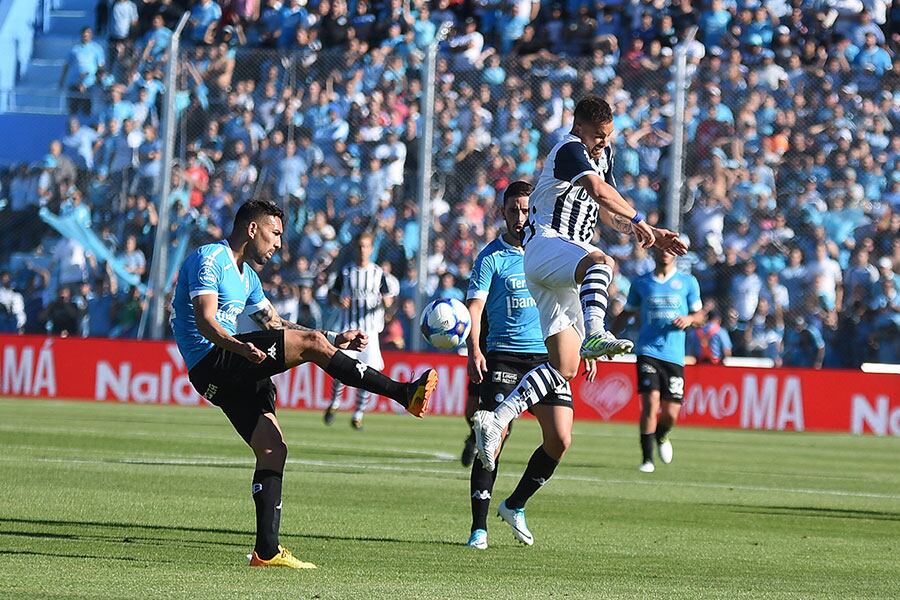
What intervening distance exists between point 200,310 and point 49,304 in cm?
1852

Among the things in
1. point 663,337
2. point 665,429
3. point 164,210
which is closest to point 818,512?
point 665,429

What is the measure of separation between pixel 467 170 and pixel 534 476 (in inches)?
639

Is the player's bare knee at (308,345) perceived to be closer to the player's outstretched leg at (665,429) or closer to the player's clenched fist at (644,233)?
the player's clenched fist at (644,233)

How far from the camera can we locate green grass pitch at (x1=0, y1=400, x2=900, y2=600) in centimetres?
779

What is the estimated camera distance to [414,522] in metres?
10.8

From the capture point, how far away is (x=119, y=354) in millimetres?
26031

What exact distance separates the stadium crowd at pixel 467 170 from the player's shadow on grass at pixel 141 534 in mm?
15143

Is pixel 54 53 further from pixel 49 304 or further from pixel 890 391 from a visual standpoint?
pixel 890 391

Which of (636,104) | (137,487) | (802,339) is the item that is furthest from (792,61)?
(137,487)

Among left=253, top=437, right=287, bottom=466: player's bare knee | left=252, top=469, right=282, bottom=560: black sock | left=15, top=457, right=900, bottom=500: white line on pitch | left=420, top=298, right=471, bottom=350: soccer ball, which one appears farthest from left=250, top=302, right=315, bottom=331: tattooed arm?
left=15, top=457, right=900, bottom=500: white line on pitch

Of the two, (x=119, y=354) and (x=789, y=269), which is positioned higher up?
(x=789, y=269)

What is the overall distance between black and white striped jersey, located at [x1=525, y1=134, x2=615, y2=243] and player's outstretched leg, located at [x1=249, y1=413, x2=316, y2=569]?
2.23 meters

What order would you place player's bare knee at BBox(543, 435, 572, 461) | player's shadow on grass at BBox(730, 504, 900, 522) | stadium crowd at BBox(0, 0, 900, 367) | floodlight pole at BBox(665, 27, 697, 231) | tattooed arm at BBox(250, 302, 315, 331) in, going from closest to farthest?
tattooed arm at BBox(250, 302, 315, 331) < player's bare knee at BBox(543, 435, 572, 461) < player's shadow on grass at BBox(730, 504, 900, 522) < floodlight pole at BBox(665, 27, 697, 231) < stadium crowd at BBox(0, 0, 900, 367)

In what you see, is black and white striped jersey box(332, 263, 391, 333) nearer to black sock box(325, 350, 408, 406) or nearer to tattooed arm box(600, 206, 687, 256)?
tattooed arm box(600, 206, 687, 256)
